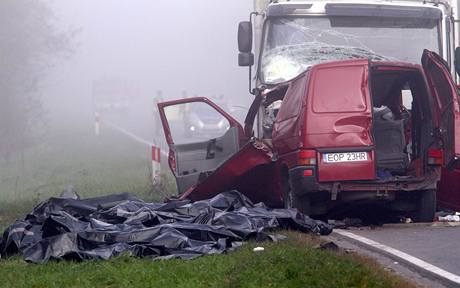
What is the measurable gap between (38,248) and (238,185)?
15.2 feet

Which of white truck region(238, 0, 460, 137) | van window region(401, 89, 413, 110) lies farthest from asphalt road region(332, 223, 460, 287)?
white truck region(238, 0, 460, 137)

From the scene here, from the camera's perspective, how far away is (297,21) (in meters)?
14.4

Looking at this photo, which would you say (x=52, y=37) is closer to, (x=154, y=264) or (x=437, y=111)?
(x=437, y=111)

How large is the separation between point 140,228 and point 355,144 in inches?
115

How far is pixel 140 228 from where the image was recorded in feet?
30.9

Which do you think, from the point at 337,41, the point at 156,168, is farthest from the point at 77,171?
the point at 337,41

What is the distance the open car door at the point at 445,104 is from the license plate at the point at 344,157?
1123 millimetres

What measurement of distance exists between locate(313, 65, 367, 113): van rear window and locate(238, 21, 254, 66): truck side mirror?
10.3 ft

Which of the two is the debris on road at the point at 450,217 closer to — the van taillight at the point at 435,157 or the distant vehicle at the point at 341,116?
the distant vehicle at the point at 341,116

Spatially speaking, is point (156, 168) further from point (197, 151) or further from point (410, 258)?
point (410, 258)

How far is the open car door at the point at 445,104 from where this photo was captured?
11.3 metres

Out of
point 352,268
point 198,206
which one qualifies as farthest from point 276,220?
point 352,268

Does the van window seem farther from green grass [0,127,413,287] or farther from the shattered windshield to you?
green grass [0,127,413,287]

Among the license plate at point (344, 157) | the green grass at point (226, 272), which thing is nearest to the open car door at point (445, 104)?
the license plate at point (344, 157)
